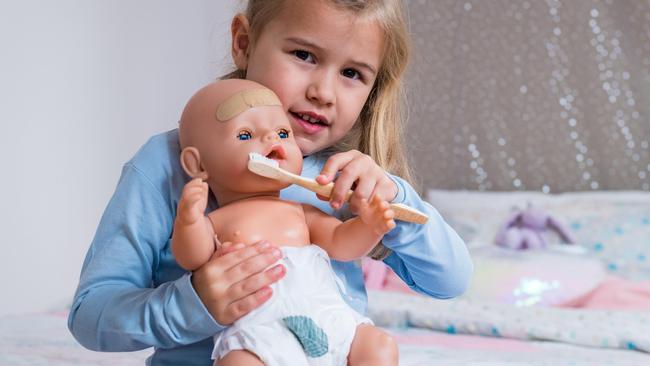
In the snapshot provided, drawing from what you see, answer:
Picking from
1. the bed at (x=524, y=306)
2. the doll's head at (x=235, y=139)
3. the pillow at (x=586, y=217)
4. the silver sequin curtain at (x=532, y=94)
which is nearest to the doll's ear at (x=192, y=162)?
the doll's head at (x=235, y=139)

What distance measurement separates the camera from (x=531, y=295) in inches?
91.0

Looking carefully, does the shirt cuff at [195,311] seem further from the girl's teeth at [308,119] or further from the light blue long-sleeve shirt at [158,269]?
the girl's teeth at [308,119]

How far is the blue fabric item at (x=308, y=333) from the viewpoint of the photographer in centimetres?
86

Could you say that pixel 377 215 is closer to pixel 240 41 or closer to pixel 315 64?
pixel 315 64

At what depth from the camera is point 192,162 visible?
0.97m

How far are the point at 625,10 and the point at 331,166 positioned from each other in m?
2.32

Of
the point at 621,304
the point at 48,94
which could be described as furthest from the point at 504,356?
the point at 48,94

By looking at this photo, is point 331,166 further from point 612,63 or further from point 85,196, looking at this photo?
point 612,63

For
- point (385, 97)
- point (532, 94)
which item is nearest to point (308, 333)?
point (385, 97)

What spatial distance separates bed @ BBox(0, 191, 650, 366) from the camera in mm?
1665

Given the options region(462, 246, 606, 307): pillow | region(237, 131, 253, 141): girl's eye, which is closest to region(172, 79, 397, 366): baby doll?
region(237, 131, 253, 141): girl's eye

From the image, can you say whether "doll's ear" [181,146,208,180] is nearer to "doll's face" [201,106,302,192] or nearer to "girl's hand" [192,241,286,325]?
"doll's face" [201,106,302,192]

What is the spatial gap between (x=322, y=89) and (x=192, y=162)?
0.20 m

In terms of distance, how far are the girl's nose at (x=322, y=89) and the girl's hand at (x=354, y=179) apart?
0.14 metres
